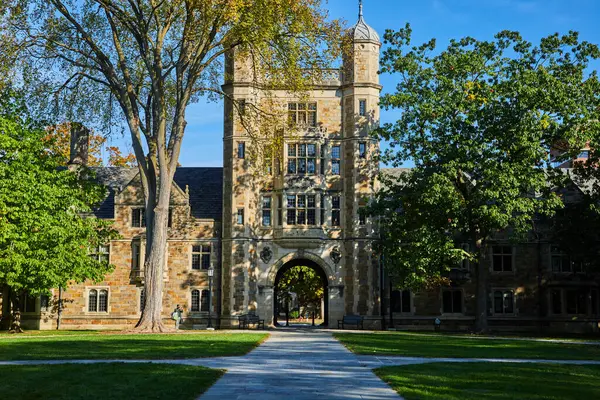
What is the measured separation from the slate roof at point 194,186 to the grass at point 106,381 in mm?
28088

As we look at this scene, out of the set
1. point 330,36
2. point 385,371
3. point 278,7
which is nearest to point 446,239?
point 330,36

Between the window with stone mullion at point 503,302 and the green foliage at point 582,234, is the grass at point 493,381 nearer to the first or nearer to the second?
the green foliage at point 582,234

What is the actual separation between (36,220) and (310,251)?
15394 mm

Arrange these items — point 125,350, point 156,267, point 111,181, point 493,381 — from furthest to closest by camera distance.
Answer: point 111,181
point 156,267
point 125,350
point 493,381

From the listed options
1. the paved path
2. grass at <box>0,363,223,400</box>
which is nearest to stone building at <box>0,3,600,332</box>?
the paved path

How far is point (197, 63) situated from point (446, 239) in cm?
1438

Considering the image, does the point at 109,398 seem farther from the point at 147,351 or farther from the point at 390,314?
the point at 390,314

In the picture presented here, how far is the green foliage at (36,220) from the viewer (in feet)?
107

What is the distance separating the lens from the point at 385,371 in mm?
14852

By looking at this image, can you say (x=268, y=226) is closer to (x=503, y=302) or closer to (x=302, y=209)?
(x=302, y=209)

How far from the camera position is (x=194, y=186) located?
46.2m

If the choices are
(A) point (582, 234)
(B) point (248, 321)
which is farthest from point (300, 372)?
(A) point (582, 234)

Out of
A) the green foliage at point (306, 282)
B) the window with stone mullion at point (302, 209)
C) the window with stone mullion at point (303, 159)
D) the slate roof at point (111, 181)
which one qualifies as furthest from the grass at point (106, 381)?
the green foliage at point (306, 282)

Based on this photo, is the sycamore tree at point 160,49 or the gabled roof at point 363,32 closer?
the sycamore tree at point 160,49
